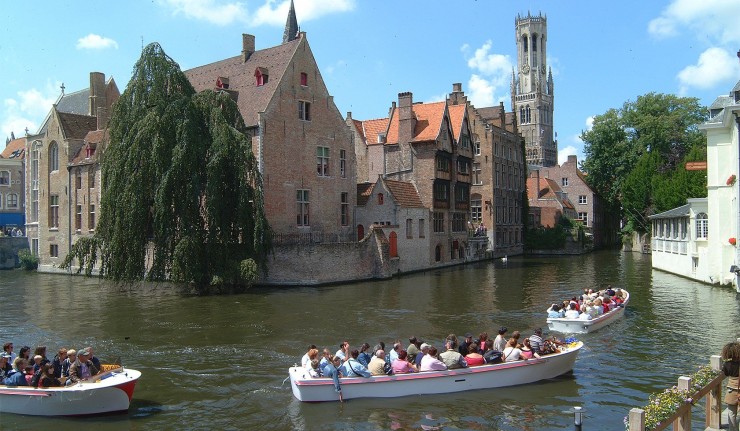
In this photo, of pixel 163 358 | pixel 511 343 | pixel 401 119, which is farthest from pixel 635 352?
pixel 401 119

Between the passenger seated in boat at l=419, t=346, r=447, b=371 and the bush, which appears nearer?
the passenger seated in boat at l=419, t=346, r=447, b=371

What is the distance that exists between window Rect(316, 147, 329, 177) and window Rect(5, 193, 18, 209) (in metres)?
42.2

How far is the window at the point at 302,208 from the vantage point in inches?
1513

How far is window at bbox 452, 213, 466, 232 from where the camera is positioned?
49750mm

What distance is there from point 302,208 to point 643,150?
39417 mm

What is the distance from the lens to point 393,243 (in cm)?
4056

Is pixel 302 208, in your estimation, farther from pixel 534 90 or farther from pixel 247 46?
pixel 534 90

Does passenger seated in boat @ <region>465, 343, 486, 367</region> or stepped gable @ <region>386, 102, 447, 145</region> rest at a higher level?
stepped gable @ <region>386, 102, 447, 145</region>

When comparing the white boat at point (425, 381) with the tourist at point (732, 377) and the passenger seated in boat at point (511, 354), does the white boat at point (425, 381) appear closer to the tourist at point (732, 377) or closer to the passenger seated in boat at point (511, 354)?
the passenger seated in boat at point (511, 354)

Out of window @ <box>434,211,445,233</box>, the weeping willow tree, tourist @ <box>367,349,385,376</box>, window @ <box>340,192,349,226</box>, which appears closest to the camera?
tourist @ <box>367,349,385,376</box>

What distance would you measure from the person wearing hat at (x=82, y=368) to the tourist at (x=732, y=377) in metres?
12.3

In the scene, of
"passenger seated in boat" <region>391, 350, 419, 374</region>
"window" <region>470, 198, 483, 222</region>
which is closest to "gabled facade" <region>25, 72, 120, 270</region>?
"window" <region>470, 198, 483, 222</region>

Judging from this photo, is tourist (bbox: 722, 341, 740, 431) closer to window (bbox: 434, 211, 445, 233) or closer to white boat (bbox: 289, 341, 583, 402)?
white boat (bbox: 289, 341, 583, 402)

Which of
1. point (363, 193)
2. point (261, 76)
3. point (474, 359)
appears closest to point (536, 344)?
point (474, 359)
